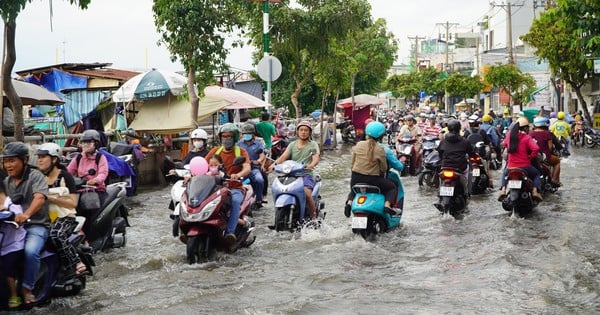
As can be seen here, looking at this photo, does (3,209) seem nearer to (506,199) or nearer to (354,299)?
(354,299)

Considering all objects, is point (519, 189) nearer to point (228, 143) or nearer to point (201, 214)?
point (228, 143)

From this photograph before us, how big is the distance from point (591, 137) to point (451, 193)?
22090mm

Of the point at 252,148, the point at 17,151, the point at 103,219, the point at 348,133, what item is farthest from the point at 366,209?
the point at 348,133

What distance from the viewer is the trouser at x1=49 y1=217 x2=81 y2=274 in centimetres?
693

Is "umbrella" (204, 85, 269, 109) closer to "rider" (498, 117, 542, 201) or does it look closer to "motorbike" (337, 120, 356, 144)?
"rider" (498, 117, 542, 201)

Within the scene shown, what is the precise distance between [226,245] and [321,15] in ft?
64.3

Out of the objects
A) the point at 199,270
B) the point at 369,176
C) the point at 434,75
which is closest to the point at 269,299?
the point at 199,270

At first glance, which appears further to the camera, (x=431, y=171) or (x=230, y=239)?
(x=431, y=171)

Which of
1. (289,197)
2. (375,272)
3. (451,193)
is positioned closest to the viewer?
(375,272)

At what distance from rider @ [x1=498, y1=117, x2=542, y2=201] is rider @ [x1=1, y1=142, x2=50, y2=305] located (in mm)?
7103

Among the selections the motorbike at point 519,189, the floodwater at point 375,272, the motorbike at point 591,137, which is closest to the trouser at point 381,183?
the floodwater at point 375,272

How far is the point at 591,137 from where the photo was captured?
105 feet

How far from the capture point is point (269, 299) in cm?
730

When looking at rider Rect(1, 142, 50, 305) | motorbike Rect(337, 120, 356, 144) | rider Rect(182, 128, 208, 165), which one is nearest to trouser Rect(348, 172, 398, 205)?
rider Rect(182, 128, 208, 165)
